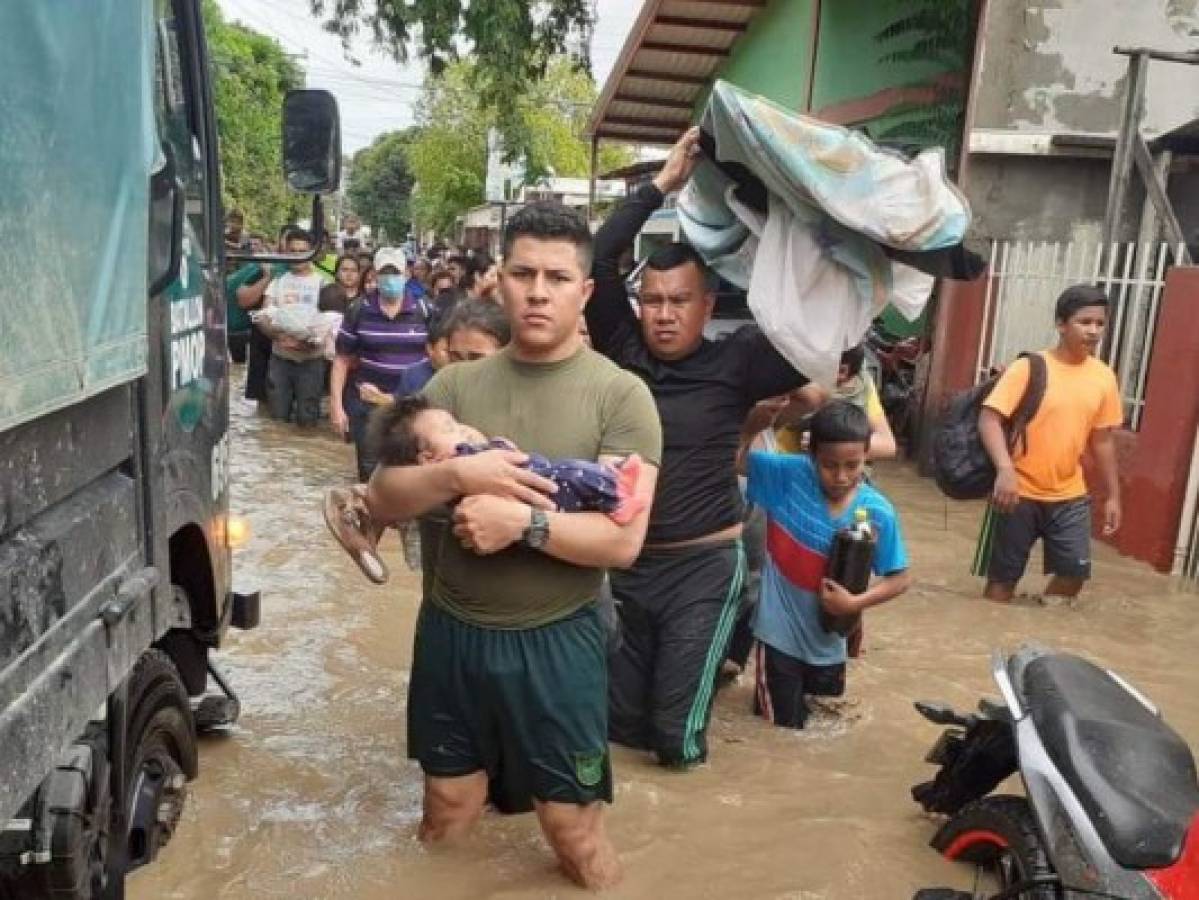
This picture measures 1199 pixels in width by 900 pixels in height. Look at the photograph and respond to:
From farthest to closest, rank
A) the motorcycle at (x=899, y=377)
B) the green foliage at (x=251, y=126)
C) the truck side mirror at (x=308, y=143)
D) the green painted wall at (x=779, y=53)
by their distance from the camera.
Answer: the green foliage at (x=251, y=126) < the green painted wall at (x=779, y=53) < the motorcycle at (x=899, y=377) < the truck side mirror at (x=308, y=143)

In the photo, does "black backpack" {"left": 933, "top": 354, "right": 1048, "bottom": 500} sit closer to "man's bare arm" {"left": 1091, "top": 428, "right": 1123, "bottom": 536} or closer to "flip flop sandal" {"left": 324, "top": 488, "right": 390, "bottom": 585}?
"man's bare arm" {"left": 1091, "top": 428, "right": 1123, "bottom": 536}

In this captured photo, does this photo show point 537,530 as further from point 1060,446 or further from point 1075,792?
point 1060,446

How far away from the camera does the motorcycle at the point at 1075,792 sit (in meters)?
2.11

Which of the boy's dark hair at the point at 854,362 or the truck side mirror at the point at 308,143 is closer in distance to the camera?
the truck side mirror at the point at 308,143

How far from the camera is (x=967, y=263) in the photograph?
125 inches

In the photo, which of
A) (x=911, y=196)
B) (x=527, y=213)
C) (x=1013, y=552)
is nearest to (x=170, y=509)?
(x=527, y=213)

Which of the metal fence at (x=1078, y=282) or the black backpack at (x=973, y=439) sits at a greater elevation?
the metal fence at (x=1078, y=282)

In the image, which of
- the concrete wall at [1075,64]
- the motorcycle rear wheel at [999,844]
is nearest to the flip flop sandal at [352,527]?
the motorcycle rear wheel at [999,844]

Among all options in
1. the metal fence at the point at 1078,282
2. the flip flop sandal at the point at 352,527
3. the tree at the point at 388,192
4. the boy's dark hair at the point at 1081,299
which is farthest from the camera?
A: the tree at the point at 388,192

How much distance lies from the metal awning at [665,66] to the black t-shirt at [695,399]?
1100 cm

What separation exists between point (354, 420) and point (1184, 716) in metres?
4.74

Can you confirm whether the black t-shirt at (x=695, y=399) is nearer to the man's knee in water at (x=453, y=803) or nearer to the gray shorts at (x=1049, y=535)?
the man's knee in water at (x=453, y=803)

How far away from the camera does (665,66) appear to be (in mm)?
16500

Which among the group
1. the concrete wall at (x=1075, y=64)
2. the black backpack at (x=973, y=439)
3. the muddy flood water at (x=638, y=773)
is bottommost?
the muddy flood water at (x=638, y=773)
